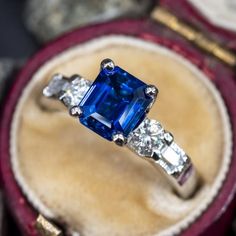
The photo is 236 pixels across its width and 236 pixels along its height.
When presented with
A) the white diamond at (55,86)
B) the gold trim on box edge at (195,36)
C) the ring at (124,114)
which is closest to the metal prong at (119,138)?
the ring at (124,114)

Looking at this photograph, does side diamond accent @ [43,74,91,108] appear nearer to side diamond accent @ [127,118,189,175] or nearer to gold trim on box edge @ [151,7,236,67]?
side diamond accent @ [127,118,189,175]

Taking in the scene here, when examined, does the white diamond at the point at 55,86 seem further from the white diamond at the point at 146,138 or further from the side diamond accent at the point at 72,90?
the white diamond at the point at 146,138

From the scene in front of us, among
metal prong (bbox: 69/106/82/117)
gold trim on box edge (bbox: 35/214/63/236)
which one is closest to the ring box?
gold trim on box edge (bbox: 35/214/63/236)

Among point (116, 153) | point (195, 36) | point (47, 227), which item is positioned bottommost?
point (47, 227)

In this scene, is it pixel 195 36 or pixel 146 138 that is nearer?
pixel 146 138

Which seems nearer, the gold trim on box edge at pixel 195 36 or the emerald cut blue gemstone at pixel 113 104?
the emerald cut blue gemstone at pixel 113 104

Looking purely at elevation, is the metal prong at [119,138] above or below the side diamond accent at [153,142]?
below

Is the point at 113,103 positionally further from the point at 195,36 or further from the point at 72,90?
the point at 195,36

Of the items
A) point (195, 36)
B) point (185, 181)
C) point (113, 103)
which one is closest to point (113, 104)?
point (113, 103)

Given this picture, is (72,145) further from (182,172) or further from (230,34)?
(230,34)
